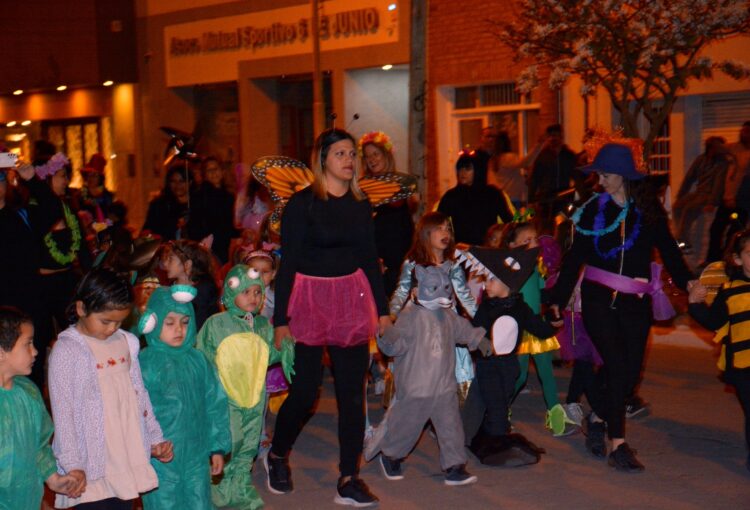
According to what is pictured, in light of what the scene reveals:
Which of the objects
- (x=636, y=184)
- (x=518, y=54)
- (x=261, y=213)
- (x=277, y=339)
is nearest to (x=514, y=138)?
(x=518, y=54)

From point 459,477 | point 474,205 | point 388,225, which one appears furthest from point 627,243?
point 474,205

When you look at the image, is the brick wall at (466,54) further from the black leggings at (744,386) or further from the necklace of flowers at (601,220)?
the black leggings at (744,386)

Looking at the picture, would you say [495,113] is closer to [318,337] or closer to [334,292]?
[334,292]

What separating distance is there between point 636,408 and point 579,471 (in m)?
1.57

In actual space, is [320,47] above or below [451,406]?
above

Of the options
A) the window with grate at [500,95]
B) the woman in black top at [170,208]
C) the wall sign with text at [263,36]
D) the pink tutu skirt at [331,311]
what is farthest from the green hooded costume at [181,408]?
the wall sign with text at [263,36]

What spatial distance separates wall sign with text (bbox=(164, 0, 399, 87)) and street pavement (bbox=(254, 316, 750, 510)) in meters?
12.7

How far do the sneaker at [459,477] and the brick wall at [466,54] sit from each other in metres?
11.3

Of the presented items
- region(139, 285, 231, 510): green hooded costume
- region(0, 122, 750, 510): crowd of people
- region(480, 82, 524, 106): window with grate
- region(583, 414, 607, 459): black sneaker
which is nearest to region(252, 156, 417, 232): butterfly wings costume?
region(0, 122, 750, 510): crowd of people

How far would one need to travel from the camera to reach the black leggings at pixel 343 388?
6645 mm

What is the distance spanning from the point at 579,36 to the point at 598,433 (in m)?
6.93

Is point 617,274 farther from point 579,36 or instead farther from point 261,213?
point 579,36

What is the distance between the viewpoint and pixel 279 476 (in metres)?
6.98

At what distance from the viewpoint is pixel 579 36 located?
13.4 metres
